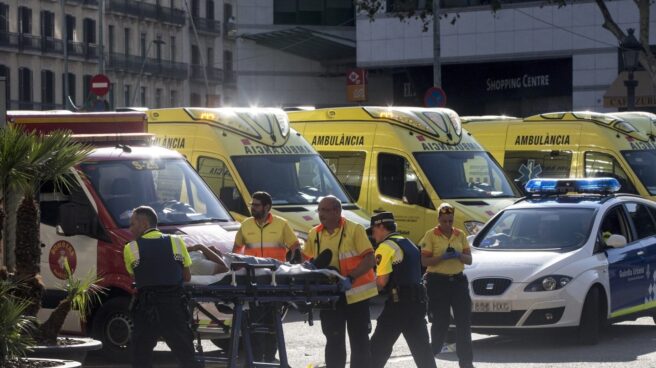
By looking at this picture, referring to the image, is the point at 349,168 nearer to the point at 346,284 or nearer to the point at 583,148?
the point at 583,148

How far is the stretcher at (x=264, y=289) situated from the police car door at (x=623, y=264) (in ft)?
18.2

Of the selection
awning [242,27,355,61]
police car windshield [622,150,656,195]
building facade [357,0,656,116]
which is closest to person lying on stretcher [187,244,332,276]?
police car windshield [622,150,656,195]

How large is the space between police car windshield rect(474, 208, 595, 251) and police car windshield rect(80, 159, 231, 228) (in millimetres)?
2874

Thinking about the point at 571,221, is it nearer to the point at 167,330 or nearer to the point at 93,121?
the point at 93,121

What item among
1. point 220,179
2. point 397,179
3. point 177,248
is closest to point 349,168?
point 397,179

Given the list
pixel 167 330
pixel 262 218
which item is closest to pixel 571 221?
pixel 262 218

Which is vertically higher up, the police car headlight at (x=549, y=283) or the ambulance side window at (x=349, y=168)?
the ambulance side window at (x=349, y=168)

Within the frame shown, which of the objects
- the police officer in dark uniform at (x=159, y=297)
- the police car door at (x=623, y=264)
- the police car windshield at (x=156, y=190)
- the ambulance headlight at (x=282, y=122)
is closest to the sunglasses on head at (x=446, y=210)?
the police car door at (x=623, y=264)

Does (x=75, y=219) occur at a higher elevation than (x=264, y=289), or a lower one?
higher

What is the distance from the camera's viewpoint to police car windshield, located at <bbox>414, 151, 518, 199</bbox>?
21.1 m

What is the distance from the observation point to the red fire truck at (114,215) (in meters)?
14.5

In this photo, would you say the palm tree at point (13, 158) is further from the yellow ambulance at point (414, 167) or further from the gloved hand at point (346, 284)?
the yellow ambulance at point (414, 167)

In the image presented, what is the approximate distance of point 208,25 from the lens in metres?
95.8

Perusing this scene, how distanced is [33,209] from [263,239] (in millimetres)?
2539
